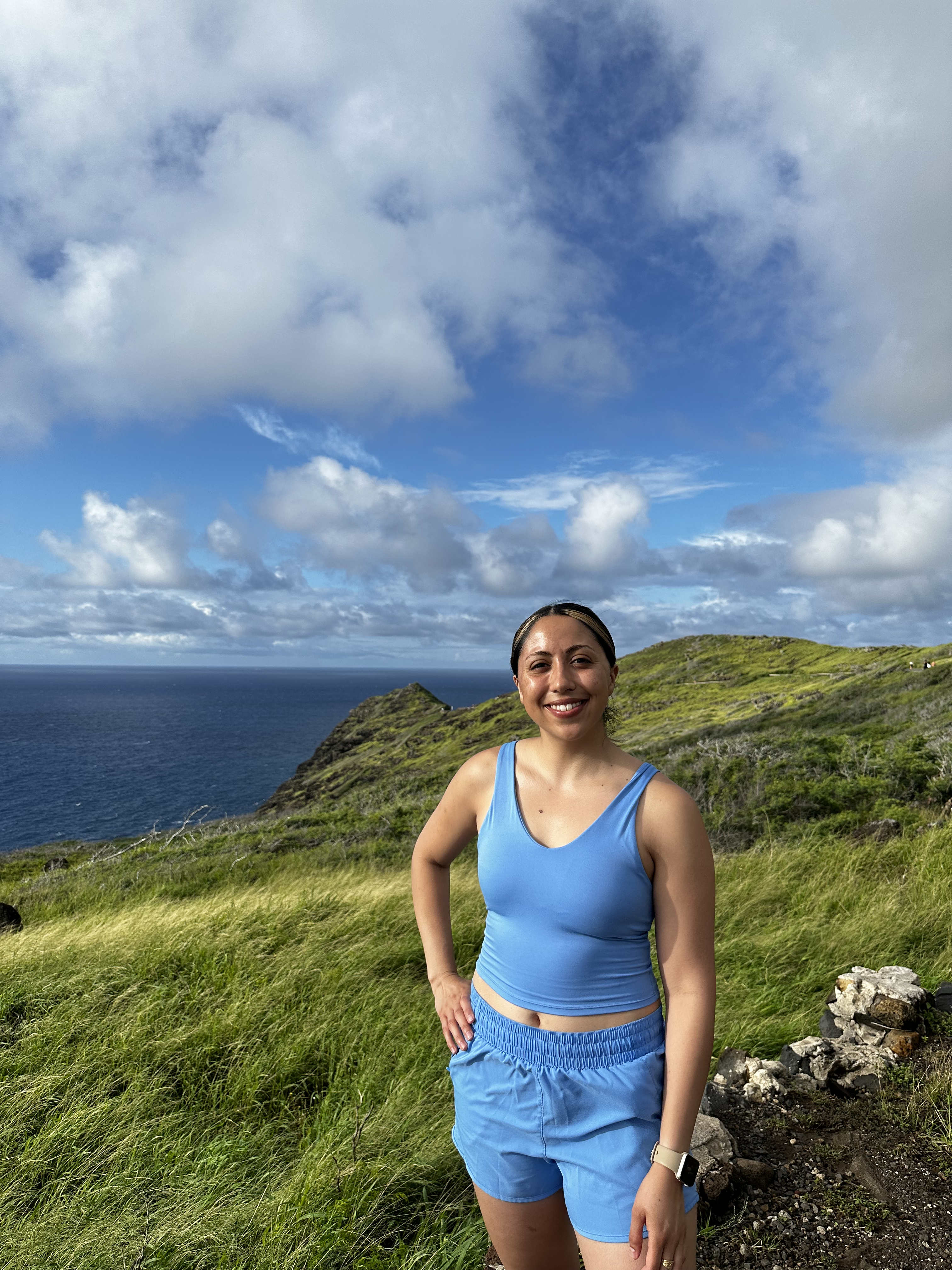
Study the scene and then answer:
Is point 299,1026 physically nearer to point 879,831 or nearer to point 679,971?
point 679,971

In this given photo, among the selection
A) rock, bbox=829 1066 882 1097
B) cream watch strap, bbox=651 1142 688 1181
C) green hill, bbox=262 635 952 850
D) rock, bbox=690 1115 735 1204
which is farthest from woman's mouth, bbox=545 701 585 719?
green hill, bbox=262 635 952 850

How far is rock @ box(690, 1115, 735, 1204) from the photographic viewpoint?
2.81 m

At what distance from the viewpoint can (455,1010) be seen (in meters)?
2.14

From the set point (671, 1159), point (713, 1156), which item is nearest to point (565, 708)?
point (671, 1159)

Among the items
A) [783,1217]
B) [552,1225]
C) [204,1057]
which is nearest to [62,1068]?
[204,1057]

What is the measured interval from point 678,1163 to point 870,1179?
81.0 inches

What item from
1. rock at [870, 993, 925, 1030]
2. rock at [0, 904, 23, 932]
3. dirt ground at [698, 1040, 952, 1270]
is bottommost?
rock at [0, 904, 23, 932]

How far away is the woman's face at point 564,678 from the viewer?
1.98 meters

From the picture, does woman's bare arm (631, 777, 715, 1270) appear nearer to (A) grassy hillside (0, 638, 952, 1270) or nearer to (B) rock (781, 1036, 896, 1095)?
(A) grassy hillside (0, 638, 952, 1270)

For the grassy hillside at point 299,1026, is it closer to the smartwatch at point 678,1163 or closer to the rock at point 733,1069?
the rock at point 733,1069

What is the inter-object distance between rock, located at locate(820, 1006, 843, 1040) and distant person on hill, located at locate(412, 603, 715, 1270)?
110 inches

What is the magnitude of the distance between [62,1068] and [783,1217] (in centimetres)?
366

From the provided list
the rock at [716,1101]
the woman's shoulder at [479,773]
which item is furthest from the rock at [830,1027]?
the woman's shoulder at [479,773]

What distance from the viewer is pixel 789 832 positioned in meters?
9.19
